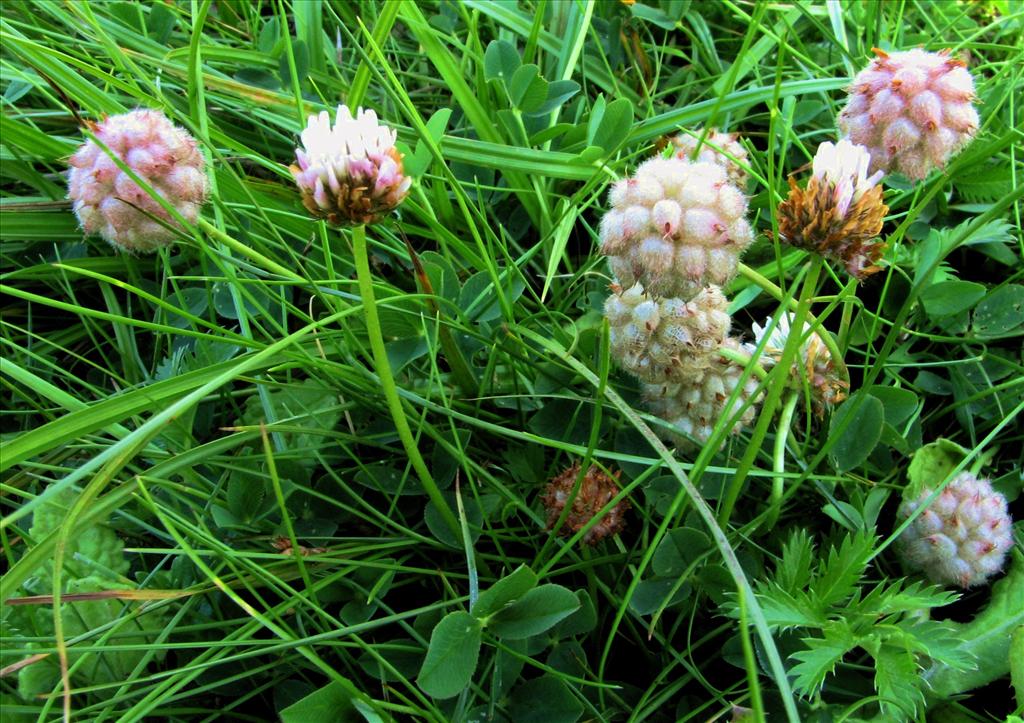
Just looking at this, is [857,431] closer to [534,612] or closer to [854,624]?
[854,624]

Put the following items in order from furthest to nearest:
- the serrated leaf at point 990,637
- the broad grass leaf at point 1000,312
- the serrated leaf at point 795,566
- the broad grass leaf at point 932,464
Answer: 1. the broad grass leaf at point 1000,312
2. the broad grass leaf at point 932,464
3. the serrated leaf at point 990,637
4. the serrated leaf at point 795,566

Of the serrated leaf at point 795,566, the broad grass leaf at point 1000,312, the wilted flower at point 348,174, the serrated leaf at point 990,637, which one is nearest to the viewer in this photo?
the wilted flower at point 348,174

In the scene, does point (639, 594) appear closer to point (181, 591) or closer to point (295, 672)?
point (295, 672)

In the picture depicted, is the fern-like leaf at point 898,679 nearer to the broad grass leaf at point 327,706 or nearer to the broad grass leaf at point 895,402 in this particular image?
the broad grass leaf at point 895,402

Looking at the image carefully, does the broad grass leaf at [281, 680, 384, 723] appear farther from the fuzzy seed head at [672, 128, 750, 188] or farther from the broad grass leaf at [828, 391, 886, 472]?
the fuzzy seed head at [672, 128, 750, 188]

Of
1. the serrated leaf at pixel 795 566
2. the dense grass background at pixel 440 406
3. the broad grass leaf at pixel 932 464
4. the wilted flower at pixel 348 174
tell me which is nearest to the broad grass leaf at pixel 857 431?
the dense grass background at pixel 440 406

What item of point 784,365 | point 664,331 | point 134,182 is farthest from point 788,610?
point 134,182
